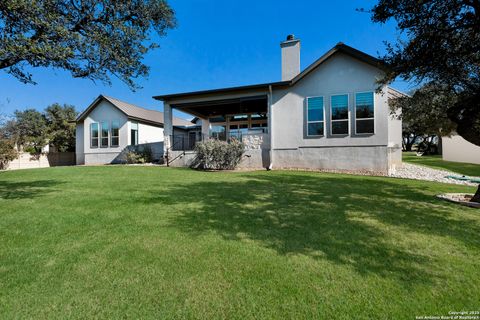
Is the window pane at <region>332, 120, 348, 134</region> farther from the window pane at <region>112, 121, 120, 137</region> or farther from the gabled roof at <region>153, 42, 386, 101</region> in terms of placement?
the window pane at <region>112, 121, 120, 137</region>

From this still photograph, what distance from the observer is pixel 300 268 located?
279 centimetres

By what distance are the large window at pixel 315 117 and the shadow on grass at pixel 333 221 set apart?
22.7 feet

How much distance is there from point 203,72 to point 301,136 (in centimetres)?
1488

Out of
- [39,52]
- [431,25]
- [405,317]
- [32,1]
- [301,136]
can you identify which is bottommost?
[405,317]

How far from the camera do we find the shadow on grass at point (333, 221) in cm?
305

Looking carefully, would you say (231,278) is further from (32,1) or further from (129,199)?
(32,1)

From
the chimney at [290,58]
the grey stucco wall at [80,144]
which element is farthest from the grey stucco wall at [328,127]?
the grey stucco wall at [80,144]

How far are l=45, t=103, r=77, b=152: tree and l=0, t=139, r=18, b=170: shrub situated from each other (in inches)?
238

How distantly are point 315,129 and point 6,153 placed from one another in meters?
25.4

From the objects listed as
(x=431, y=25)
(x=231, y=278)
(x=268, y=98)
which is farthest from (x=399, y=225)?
(x=268, y=98)

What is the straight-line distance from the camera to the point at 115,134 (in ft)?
69.8

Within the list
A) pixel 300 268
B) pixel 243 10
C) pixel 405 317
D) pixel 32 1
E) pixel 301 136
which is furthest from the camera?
pixel 243 10

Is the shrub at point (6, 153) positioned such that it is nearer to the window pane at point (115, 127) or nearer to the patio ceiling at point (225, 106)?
the window pane at point (115, 127)

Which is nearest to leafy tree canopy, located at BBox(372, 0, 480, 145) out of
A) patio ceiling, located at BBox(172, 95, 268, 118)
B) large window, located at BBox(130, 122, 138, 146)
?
patio ceiling, located at BBox(172, 95, 268, 118)
